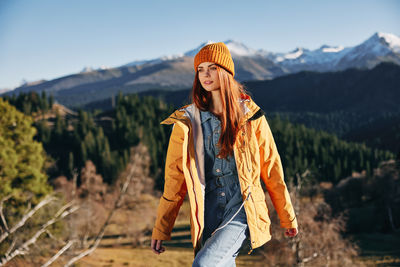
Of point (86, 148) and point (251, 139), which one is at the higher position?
point (251, 139)

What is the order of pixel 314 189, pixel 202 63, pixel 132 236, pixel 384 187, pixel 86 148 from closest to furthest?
pixel 202 63 → pixel 132 236 → pixel 384 187 → pixel 314 189 → pixel 86 148

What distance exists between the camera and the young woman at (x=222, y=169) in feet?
11.5

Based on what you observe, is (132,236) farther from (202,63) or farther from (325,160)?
(325,160)

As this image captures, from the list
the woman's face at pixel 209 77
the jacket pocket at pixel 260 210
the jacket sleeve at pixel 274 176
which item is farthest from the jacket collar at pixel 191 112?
the jacket pocket at pixel 260 210

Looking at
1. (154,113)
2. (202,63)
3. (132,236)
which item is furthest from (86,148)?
(202,63)

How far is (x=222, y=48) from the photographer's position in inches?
154

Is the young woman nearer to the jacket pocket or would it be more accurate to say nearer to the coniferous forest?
the jacket pocket

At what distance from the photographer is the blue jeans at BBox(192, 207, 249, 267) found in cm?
317

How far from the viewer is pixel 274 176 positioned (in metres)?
3.79

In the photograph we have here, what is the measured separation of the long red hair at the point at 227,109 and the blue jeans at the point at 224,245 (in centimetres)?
78

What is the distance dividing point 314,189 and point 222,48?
5776cm

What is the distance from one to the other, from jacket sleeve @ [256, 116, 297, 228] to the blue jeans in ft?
1.64

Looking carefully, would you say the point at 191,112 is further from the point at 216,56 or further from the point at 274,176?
the point at 274,176

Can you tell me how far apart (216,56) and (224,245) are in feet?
6.98
